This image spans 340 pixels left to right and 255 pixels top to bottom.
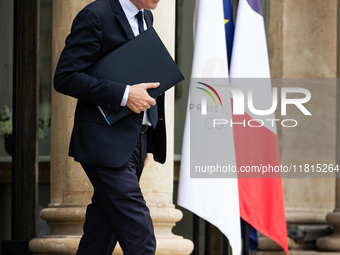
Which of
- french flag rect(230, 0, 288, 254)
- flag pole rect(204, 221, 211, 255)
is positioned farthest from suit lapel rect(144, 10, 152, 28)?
flag pole rect(204, 221, 211, 255)

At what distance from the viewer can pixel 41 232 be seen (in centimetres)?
485

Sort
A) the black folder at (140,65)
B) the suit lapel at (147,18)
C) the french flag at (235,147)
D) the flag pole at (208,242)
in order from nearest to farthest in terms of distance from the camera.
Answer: the black folder at (140,65) < the suit lapel at (147,18) < the french flag at (235,147) < the flag pole at (208,242)

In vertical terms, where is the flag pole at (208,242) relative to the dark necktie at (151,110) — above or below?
below

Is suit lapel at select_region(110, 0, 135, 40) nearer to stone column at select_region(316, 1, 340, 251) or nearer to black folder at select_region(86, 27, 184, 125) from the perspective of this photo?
black folder at select_region(86, 27, 184, 125)

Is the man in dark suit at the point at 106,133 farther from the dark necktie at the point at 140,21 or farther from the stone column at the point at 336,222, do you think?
the stone column at the point at 336,222

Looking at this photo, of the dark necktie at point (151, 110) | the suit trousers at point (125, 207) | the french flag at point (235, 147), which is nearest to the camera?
the suit trousers at point (125, 207)

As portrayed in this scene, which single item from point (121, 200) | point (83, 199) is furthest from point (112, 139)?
point (83, 199)

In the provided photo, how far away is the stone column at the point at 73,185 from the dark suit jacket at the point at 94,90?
1.10 meters

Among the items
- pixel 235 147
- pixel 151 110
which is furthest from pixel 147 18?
pixel 235 147

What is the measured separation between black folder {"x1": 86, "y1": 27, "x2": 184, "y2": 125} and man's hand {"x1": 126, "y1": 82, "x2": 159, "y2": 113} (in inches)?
1.3

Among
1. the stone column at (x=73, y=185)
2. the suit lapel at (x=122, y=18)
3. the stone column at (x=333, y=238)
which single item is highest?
the suit lapel at (x=122, y=18)

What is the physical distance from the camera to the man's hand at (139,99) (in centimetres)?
214

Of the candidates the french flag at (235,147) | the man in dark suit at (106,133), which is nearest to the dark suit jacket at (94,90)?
the man in dark suit at (106,133)

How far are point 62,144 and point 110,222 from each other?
130 centimetres
